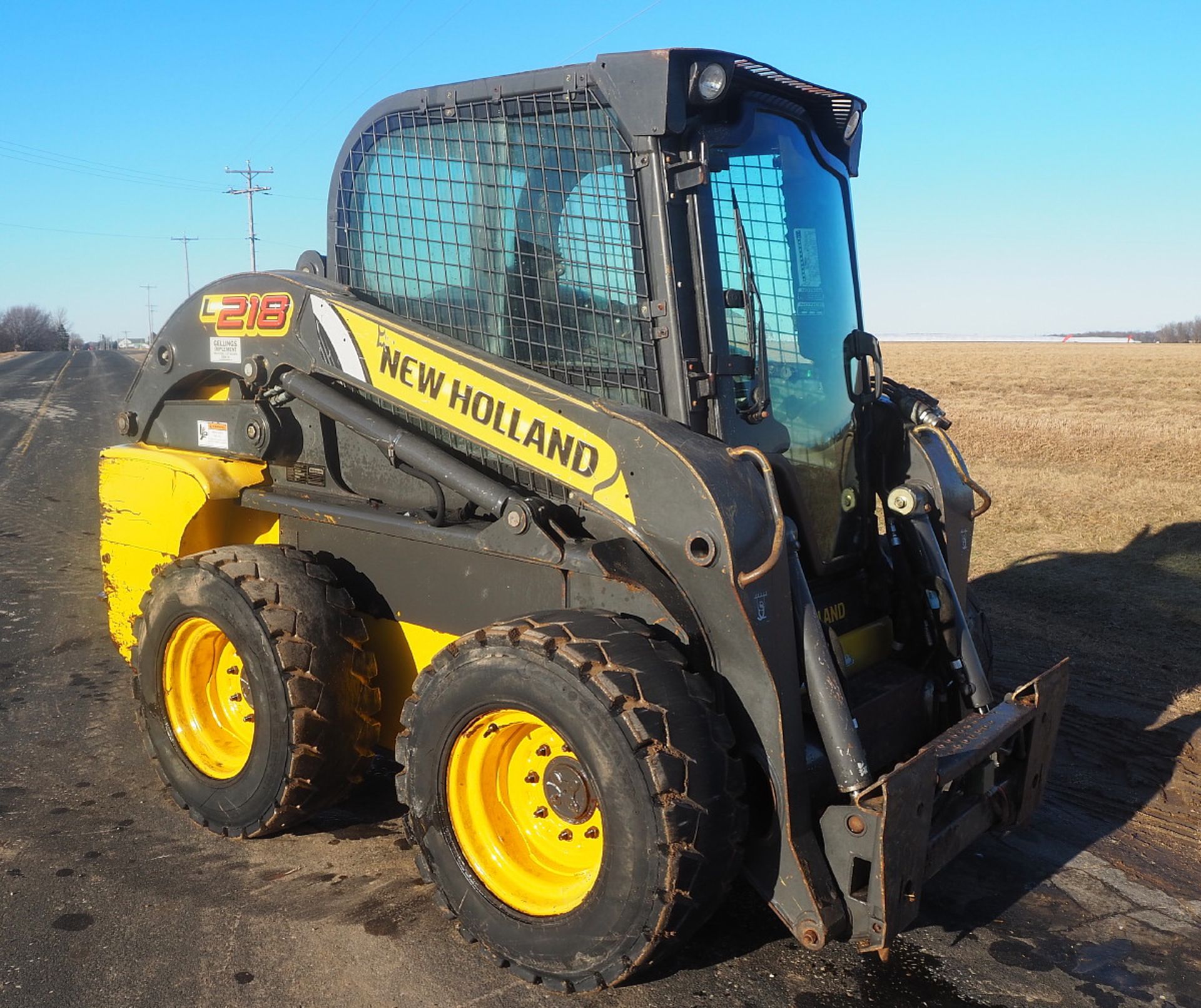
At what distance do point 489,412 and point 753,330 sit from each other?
37.2 inches

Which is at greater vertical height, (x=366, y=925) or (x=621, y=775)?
(x=621, y=775)

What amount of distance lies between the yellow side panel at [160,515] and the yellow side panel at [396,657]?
0.79m

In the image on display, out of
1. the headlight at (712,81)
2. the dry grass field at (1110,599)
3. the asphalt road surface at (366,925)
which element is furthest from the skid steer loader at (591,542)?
the dry grass field at (1110,599)

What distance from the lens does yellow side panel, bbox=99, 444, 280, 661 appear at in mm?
4715

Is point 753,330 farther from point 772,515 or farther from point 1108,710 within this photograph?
point 1108,710

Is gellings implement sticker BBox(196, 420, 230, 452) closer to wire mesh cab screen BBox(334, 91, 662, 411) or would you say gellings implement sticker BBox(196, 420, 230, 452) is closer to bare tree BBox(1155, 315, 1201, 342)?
wire mesh cab screen BBox(334, 91, 662, 411)

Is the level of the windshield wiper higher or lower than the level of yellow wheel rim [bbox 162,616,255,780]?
higher

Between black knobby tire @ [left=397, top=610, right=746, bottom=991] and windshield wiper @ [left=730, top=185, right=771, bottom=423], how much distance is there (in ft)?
2.92

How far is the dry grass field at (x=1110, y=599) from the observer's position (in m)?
4.64

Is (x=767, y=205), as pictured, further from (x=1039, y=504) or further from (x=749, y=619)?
(x=1039, y=504)

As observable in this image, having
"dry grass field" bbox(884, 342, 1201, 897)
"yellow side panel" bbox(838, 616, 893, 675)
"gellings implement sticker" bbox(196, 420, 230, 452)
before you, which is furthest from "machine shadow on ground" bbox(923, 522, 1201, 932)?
"gellings implement sticker" bbox(196, 420, 230, 452)

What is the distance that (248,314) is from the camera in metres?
4.67

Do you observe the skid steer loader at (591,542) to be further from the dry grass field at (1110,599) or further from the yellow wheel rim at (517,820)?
the dry grass field at (1110,599)

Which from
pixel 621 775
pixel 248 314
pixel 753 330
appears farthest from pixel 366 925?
pixel 248 314
